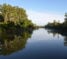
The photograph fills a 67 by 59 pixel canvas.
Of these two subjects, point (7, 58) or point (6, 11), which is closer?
point (7, 58)

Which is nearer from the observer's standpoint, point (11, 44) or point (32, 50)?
point (32, 50)

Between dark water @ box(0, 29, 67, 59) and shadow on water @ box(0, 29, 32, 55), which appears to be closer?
dark water @ box(0, 29, 67, 59)

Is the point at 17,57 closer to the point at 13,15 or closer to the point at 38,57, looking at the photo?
the point at 38,57

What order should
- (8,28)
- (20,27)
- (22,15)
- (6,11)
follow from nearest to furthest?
(8,28), (20,27), (6,11), (22,15)

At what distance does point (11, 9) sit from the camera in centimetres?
9244

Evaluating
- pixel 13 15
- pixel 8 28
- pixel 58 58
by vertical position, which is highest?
pixel 13 15

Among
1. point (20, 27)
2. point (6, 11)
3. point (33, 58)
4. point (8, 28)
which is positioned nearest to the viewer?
point (33, 58)

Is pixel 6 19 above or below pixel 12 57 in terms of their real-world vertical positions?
above

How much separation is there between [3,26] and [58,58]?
52857mm

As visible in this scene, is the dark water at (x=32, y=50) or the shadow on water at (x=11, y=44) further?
the shadow on water at (x=11, y=44)

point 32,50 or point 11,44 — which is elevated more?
point 11,44

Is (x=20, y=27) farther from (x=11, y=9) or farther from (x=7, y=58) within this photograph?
(x=7, y=58)

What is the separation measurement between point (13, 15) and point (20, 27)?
12.0 meters

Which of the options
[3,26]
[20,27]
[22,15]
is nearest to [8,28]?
[3,26]
